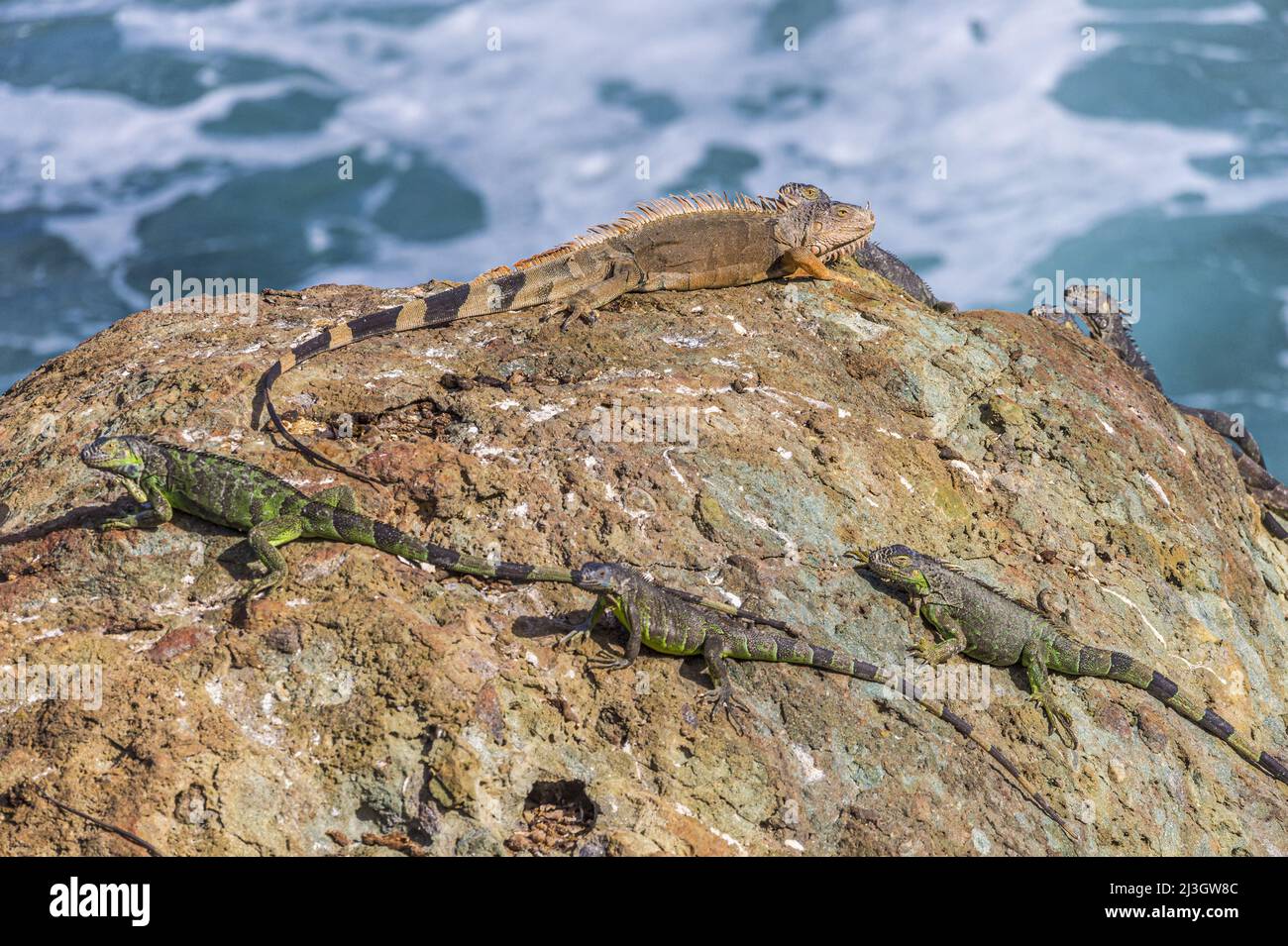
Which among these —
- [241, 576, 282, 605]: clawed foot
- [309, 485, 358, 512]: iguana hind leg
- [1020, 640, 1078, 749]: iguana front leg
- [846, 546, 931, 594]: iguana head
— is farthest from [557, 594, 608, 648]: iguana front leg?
[1020, 640, 1078, 749]: iguana front leg

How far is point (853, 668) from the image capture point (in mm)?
6738

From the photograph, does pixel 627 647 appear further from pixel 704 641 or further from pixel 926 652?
pixel 926 652

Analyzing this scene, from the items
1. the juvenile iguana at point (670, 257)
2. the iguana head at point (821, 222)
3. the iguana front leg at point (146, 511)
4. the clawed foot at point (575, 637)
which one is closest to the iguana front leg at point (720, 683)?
the clawed foot at point (575, 637)

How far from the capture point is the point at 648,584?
6539 millimetres

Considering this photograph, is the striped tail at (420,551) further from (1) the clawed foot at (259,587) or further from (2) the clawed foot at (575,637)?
(1) the clawed foot at (259,587)

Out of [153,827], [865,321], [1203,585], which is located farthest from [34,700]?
[1203,585]

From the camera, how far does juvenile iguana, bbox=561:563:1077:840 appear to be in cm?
636

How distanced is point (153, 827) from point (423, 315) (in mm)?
5115

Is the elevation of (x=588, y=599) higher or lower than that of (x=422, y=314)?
lower

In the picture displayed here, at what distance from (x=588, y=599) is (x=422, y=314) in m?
3.77

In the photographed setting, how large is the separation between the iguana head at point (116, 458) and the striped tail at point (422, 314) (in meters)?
0.99

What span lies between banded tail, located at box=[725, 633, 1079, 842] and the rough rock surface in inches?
3.7

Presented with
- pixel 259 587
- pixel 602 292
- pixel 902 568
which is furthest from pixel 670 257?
pixel 259 587

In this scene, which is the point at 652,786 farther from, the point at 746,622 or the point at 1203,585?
the point at 1203,585
